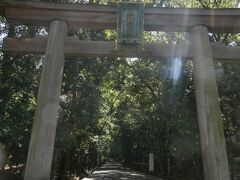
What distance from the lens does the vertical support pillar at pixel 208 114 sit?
24.1 ft

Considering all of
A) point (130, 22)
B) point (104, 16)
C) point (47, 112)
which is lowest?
point (47, 112)

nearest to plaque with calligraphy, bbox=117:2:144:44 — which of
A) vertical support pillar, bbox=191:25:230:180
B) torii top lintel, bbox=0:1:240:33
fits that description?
torii top lintel, bbox=0:1:240:33

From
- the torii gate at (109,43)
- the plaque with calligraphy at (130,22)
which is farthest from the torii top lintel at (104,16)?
the plaque with calligraphy at (130,22)

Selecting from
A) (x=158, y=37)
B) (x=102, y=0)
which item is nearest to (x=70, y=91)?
(x=102, y=0)

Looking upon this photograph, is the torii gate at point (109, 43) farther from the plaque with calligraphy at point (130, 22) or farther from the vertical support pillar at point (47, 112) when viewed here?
the plaque with calligraphy at point (130, 22)

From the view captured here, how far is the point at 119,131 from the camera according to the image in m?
47.8

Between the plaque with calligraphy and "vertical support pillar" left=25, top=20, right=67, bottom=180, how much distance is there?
5.32 feet

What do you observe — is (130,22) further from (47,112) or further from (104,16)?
(47,112)

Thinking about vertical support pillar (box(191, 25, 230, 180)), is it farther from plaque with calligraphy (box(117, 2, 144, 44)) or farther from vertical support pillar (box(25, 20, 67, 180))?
vertical support pillar (box(25, 20, 67, 180))

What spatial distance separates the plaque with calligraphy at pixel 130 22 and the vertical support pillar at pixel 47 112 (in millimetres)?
1622

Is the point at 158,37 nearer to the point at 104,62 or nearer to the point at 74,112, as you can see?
the point at 104,62

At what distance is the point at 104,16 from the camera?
870 centimetres

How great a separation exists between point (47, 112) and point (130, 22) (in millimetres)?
3405

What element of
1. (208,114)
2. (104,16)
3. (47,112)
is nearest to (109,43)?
(104,16)
